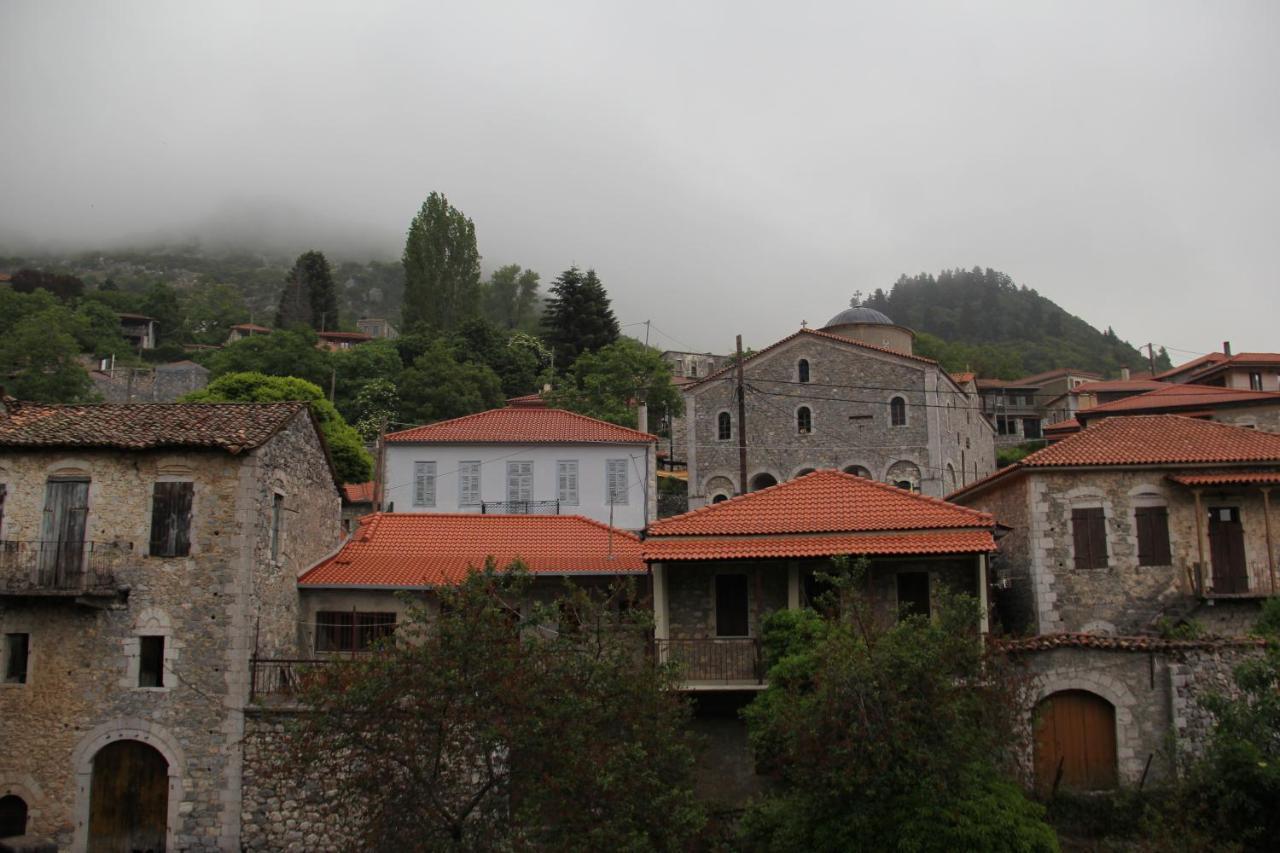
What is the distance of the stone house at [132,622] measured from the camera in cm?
2136

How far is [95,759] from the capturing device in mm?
21516

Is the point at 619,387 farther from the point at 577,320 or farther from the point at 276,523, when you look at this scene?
the point at 276,523

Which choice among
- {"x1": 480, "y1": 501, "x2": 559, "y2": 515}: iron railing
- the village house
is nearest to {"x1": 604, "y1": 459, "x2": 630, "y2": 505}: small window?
the village house

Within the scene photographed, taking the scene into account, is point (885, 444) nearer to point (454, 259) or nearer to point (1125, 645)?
point (1125, 645)

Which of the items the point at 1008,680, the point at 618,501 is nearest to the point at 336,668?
the point at 1008,680

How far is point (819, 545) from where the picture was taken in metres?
22.8

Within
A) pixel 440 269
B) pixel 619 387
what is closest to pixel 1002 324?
pixel 440 269

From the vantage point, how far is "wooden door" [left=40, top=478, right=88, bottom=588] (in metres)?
22.0

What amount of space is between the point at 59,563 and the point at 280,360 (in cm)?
4975

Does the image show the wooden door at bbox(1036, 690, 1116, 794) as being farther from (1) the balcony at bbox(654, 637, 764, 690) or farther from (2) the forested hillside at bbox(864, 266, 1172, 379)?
(2) the forested hillside at bbox(864, 266, 1172, 379)

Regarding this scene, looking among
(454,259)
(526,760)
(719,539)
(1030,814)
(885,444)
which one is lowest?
(1030,814)

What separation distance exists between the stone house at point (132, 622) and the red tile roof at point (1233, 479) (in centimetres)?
1961

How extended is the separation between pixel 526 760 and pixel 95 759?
10.5 m

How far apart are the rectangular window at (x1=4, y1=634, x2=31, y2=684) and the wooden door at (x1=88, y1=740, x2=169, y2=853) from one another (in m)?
2.40
